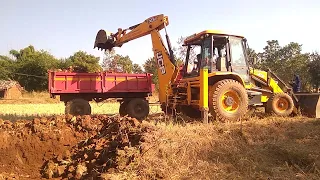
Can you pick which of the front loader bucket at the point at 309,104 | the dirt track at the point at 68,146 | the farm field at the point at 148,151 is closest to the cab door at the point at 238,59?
the front loader bucket at the point at 309,104

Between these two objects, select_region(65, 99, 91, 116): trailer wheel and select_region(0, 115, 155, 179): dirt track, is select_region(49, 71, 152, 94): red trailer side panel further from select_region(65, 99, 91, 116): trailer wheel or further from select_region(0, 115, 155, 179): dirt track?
select_region(0, 115, 155, 179): dirt track

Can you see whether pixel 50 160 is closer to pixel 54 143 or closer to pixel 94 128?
pixel 54 143

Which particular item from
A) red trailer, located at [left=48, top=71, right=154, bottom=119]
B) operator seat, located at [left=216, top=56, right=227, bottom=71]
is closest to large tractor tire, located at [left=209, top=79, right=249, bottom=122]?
operator seat, located at [left=216, top=56, right=227, bottom=71]

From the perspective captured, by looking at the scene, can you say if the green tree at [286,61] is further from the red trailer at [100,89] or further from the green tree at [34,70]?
the green tree at [34,70]

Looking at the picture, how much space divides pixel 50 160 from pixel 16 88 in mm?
29470

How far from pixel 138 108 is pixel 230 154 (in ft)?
21.0

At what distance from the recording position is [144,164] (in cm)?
420

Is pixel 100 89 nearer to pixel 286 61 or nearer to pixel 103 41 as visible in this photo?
pixel 103 41

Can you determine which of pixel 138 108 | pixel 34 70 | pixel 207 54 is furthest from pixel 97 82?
pixel 34 70

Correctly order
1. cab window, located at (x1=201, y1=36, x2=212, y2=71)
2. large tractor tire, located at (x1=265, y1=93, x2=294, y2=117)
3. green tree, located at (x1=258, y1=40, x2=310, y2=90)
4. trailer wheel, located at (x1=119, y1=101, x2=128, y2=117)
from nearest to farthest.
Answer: cab window, located at (x1=201, y1=36, x2=212, y2=71)
large tractor tire, located at (x1=265, y1=93, x2=294, y2=117)
trailer wheel, located at (x1=119, y1=101, x2=128, y2=117)
green tree, located at (x1=258, y1=40, x2=310, y2=90)

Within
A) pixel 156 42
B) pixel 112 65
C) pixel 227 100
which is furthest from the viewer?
pixel 112 65

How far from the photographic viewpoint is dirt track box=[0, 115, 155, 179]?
467cm

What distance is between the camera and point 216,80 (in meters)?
8.40

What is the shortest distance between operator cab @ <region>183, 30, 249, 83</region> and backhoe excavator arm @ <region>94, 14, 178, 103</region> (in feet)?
2.30
